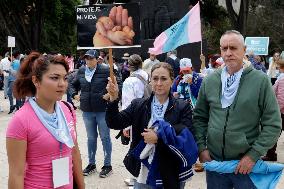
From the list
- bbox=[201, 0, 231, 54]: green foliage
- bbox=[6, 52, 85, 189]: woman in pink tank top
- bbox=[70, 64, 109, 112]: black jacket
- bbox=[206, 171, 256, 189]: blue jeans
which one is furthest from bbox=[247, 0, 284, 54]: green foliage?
bbox=[6, 52, 85, 189]: woman in pink tank top

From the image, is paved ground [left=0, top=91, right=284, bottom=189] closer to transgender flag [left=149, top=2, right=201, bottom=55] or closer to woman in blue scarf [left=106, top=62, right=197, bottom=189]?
transgender flag [left=149, top=2, right=201, bottom=55]

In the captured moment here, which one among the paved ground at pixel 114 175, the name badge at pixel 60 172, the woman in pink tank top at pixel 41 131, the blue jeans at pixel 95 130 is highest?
the woman in pink tank top at pixel 41 131

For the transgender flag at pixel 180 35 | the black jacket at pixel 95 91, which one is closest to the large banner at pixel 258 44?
the transgender flag at pixel 180 35

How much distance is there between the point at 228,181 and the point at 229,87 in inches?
28.4

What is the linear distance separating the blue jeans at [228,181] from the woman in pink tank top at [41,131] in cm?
111

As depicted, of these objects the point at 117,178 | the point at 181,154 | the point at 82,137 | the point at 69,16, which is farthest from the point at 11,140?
the point at 69,16

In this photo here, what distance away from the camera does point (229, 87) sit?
354 centimetres

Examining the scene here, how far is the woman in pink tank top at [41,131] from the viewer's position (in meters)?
2.94

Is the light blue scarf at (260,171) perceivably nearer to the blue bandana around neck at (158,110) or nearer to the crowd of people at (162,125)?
the crowd of people at (162,125)

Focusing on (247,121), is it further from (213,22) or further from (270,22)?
(270,22)

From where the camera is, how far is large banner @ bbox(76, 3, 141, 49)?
4734 mm

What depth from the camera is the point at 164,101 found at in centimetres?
392

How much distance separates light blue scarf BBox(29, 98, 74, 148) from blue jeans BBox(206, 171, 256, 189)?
1.19m

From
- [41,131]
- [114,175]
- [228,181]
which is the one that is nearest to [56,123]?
[41,131]
